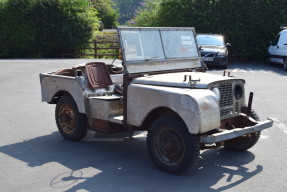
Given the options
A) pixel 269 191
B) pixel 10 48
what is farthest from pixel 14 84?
pixel 10 48

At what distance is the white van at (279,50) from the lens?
18.4 m

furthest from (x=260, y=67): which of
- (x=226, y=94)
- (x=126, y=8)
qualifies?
(x=126, y=8)

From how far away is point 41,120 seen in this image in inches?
349

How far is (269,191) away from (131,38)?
296 centimetres

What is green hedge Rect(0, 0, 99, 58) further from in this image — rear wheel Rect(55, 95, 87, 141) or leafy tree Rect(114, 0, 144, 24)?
leafy tree Rect(114, 0, 144, 24)

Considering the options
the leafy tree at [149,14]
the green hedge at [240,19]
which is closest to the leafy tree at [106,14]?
the leafy tree at [149,14]

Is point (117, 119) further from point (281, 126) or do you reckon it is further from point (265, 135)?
point (281, 126)

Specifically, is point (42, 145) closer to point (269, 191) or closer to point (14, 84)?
point (269, 191)

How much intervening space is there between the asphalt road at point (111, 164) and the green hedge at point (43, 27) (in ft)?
55.1

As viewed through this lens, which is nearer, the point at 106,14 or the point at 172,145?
the point at 172,145

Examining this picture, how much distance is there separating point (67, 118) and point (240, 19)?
16650 millimetres

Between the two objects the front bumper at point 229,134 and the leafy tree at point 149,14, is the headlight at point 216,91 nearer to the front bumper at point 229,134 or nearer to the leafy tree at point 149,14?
the front bumper at point 229,134

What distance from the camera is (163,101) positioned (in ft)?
17.9

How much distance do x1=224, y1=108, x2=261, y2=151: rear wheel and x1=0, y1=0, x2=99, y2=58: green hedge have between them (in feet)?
65.8
